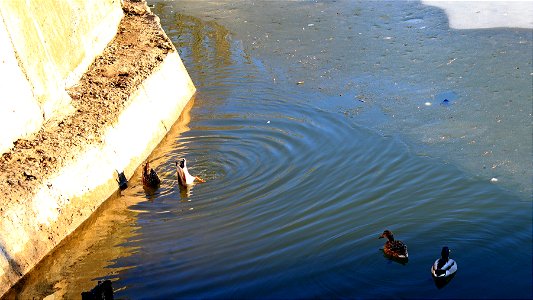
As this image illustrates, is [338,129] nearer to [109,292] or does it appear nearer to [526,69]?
[526,69]

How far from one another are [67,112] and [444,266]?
734cm

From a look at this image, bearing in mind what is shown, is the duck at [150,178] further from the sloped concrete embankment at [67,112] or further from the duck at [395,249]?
the duck at [395,249]

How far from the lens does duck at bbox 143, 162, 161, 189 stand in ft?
40.8

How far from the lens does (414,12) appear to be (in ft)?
64.5

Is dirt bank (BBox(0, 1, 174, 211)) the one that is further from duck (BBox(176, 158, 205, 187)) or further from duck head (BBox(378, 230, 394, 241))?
duck head (BBox(378, 230, 394, 241))

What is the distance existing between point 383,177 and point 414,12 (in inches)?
349

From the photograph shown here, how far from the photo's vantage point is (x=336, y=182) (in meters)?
11.8

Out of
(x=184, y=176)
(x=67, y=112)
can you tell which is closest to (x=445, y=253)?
(x=184, y=176)

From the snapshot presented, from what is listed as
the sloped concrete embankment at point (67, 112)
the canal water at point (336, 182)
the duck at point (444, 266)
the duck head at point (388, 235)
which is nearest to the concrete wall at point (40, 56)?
the sloped concrete embankment at point (67, 112)

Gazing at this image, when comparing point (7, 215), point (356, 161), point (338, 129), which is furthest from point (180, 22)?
point (7, 215)

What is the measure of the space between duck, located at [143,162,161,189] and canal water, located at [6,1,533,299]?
0.12m

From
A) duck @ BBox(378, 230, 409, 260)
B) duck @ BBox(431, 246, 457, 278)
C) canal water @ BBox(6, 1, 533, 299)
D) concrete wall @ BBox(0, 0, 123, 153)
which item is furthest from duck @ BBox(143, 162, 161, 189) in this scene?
duck @ BBox(431, 246, 457, 278)

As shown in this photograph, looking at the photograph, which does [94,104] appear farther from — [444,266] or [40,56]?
[444,266]

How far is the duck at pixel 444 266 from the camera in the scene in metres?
8.76
